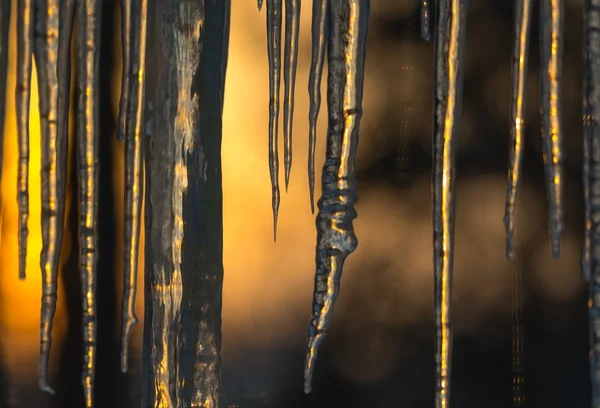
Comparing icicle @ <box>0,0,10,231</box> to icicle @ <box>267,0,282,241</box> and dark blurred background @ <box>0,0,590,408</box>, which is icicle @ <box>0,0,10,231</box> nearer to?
dark blurred background @ <box>0,0,590,408</box>

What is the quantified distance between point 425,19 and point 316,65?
13 cm

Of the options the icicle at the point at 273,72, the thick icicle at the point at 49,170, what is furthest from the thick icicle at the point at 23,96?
the icicle at the point at 273,72

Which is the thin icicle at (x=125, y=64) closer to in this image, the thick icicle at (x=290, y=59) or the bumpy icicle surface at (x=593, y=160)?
the thick icicle at (x=290, y=59)

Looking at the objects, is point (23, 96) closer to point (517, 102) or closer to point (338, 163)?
point (338, 163)

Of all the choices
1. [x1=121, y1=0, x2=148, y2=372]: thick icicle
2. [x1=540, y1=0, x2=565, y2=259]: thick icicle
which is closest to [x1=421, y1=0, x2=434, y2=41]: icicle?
[x1=540, y1=0, x2=565, y2=259]: thick icicle

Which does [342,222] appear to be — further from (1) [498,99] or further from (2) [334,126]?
(1) [498,99]

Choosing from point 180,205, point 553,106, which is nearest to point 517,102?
point 553,106

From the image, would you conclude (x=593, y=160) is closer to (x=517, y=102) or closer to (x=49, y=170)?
(x=517, y=102)

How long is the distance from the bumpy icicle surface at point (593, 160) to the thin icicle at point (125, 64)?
1.32 ft

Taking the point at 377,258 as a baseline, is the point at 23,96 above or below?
above

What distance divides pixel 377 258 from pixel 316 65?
19 cm

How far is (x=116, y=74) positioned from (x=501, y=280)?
1.37 ft

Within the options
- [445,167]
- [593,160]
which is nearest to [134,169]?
[445,167]

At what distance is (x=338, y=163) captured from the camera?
0.64 m
